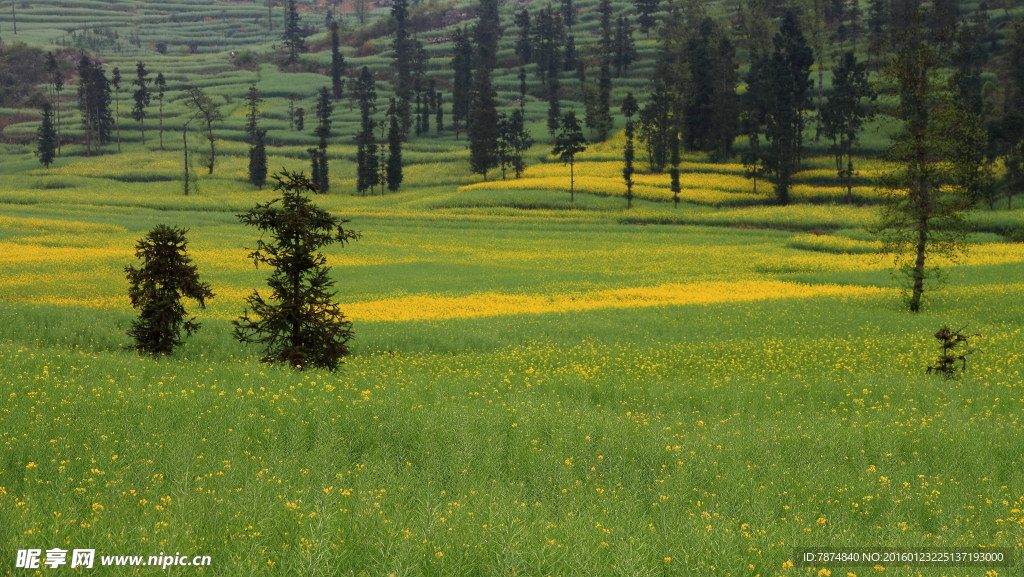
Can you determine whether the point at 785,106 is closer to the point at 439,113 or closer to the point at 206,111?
the point at 439,113

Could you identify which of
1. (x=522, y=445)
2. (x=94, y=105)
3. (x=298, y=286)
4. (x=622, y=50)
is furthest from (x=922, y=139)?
(x=94, y=105)

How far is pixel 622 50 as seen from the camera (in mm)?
192875

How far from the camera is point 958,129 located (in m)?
32.8

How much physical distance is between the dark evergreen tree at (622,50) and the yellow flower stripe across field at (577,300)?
6186 inches

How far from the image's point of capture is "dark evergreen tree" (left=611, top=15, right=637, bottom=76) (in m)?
190

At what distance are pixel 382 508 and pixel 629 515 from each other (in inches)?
111

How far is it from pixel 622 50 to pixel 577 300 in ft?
550

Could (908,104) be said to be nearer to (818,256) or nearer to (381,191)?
(818,256)

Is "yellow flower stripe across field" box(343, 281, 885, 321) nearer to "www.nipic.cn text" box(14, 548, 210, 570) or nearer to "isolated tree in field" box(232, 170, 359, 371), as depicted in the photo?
"isolated tree in field" box(232, 170, 359, 371)

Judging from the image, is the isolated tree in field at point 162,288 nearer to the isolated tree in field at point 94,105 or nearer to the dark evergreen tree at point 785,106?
the dark evergreen tree at point 785,106

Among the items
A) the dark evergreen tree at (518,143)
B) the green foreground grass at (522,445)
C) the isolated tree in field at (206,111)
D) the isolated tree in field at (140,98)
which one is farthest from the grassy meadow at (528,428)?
the isolated tree in field at (140,98)

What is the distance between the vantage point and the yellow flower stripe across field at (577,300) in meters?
34.8

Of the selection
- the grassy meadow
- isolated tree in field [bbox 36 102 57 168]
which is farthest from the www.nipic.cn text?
isolated tree in field [bbox 36 102 57 168]

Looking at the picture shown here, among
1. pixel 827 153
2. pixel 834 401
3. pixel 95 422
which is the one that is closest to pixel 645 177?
pixel 827 153
